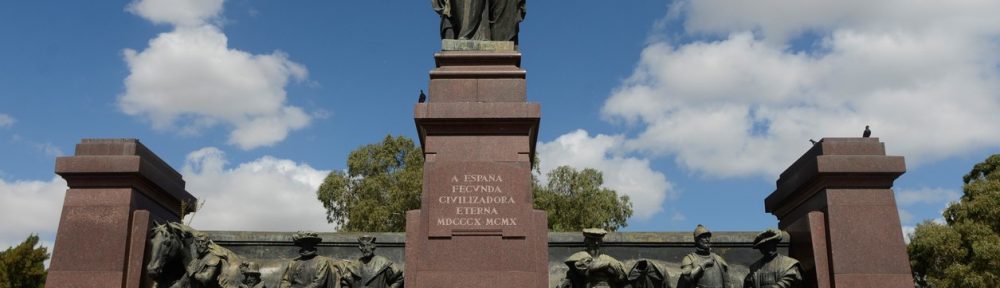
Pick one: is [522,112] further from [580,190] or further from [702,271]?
[580,190]

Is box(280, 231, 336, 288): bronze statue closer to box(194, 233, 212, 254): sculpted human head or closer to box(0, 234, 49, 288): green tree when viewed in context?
box(194, 233, 212, 254): sculpted human head

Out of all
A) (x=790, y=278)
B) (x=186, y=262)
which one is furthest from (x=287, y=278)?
(x=790, y=278)

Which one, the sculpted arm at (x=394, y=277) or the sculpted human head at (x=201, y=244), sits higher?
the sculpted human head at (x=201, y=244)

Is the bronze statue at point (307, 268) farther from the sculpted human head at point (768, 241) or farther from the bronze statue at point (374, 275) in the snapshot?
the sculpted human head at point (768, 241)

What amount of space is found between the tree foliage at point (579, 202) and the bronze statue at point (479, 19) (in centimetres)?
2699

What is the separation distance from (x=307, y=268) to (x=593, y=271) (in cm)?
372

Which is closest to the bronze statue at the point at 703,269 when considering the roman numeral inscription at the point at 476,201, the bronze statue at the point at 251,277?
the roman numeral inscription at the point at 476,201

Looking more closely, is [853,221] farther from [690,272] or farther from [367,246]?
[367,246]

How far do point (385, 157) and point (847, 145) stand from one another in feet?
109

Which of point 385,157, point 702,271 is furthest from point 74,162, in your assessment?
point 385,157

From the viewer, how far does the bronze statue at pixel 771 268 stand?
37.6 ft

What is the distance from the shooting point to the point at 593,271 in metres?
11.1

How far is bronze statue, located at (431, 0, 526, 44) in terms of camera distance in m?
14.0

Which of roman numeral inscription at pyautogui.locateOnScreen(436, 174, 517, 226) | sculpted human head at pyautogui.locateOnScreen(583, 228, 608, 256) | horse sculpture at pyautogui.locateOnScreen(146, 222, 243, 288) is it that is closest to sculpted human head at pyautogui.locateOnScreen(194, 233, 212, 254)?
horse sculpture at pyautogui.locateOnScreen(146, 222, 243, 288)
